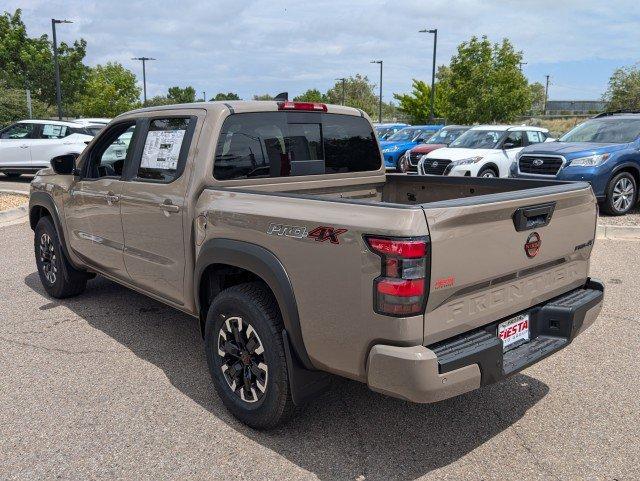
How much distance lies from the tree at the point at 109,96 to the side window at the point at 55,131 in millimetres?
26658

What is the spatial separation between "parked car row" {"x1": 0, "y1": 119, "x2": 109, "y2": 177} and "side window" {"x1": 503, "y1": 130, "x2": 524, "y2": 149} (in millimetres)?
10887

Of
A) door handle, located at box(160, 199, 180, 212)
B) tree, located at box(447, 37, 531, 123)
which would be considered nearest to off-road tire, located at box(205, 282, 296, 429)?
door handle, located at box(160, 199, 180, 212)

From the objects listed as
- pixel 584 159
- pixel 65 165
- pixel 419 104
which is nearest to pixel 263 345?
pixel 65 165

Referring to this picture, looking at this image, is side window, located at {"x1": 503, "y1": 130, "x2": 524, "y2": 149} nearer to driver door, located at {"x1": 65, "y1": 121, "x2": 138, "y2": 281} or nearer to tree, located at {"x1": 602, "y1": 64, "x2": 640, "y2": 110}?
driver door, located at {"x1": 65, "y1": 121, "x2": 138, "y2": 281}

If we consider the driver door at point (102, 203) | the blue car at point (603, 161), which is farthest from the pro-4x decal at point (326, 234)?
the blue car at point (603, 161)

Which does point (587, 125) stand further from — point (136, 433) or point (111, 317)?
point (136, 433)

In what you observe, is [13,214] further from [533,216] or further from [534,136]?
[534,136]

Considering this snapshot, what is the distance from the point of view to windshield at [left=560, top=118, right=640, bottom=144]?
34.0 feet

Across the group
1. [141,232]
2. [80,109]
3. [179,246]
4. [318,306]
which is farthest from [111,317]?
[80,109]

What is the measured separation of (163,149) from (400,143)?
1597cm

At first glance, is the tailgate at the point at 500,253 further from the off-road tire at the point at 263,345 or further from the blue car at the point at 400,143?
the blue car at the point at 400,143

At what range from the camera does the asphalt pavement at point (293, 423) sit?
3.02 metres

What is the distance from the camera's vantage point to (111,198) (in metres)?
4.48

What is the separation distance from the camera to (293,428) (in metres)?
3.40
